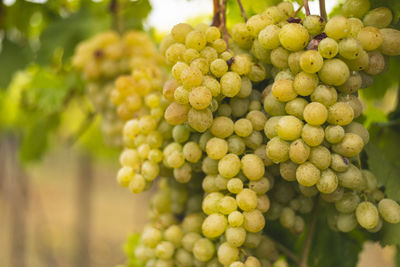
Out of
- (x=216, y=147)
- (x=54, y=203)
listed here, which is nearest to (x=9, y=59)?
(x=216, y=147)

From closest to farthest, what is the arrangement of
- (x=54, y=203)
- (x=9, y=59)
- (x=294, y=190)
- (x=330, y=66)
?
1. (x=330, y=66)
2. (x=294, y=190)
3. (x=9, y=59)
4. (x=54, y=203)

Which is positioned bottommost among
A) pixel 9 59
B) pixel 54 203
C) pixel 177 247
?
pixel 54 203

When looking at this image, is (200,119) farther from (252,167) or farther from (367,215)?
(367,215)

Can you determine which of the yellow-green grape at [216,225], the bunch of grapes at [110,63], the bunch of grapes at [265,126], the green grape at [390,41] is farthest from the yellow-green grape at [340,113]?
the bunch of grapes at [110,63]

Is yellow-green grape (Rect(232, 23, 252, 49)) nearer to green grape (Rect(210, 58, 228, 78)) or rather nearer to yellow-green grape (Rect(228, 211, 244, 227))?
green grape (Rect(210, 58, 228, 78))

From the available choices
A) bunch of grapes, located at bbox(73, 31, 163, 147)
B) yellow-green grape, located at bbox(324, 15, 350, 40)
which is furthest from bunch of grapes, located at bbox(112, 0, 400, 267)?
bunch of grapes, located at bbox(73, 31, 163, 147)

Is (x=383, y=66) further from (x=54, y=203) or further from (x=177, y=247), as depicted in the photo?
(x=54, y=203)
